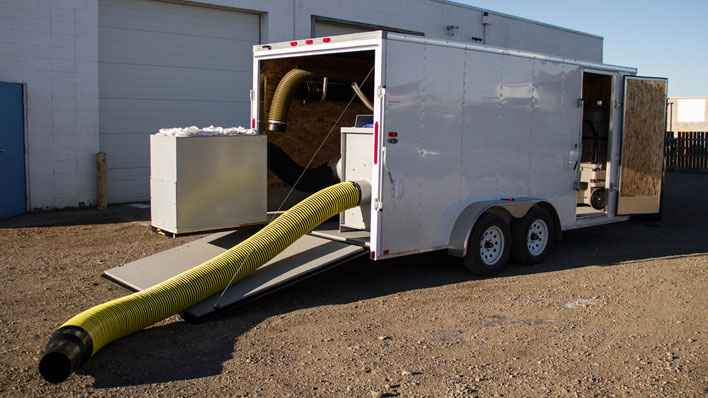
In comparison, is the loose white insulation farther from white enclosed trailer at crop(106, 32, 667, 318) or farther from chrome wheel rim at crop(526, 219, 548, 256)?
chrome wheel rim at crop(526, 219, 548, 256)

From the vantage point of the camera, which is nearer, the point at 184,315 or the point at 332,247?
the point at 184,315

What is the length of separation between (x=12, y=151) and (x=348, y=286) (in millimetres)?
6954

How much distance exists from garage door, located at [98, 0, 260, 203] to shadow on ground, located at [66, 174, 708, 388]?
259 inches

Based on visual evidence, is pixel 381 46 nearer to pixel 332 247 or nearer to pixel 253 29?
pixel 332 247

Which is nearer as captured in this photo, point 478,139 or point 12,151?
point 478,139

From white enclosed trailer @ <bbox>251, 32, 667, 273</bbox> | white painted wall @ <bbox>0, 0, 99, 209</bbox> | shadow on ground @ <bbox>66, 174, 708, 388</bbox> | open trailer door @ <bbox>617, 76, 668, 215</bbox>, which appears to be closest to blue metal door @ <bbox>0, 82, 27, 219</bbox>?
white painted wall @ <bbox>0, 0, 99, 209</bbox>

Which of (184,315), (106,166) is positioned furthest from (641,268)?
(106,166)

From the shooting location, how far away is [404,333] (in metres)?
5.41

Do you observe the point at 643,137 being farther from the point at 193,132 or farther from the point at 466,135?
the point at 193,132

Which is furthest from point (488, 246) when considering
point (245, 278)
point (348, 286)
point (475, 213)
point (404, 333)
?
point (245, 278)

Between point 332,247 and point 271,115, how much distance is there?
221cm

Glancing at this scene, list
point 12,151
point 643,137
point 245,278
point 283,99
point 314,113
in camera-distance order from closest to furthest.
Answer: point 245,278
point 283,99
point 314,113
point 643,137
point 12,151

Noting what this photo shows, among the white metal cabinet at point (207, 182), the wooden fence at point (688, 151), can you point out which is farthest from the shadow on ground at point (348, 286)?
the wooden fence at point (688, 151)

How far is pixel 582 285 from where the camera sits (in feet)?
23.3
